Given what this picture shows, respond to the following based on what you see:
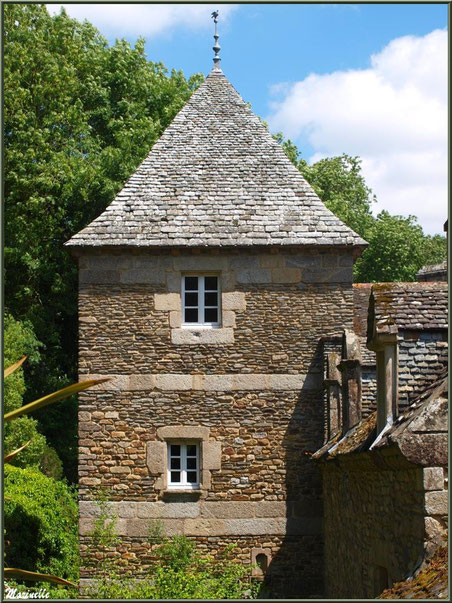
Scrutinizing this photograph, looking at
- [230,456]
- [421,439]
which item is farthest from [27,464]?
[421,439]

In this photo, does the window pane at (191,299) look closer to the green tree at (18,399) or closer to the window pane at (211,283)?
the window pane at (211,283)

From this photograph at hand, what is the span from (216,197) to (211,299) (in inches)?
79.8

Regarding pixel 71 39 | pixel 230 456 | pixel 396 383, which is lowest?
pixel 230 456

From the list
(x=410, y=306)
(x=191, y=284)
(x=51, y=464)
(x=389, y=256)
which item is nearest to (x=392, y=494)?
(x=410, y=306)

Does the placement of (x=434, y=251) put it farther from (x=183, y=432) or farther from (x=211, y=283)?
(x=183, y=432)

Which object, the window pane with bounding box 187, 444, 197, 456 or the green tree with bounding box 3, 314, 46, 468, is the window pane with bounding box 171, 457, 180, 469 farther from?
the green tree with bounding box 3, 314, 46, 468

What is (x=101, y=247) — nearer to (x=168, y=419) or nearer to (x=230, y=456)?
(x=168, y=419)

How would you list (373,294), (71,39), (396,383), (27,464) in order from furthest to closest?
1. (71,39)
2. (27,464)
3. (373,294)
4. (396,383)

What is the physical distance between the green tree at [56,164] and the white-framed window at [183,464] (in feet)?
26.7

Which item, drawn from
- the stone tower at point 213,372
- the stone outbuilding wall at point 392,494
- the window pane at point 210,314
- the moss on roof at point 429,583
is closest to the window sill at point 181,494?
the stone tower at point 213,372

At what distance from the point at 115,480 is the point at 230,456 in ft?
6.58

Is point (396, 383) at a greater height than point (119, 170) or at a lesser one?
lesser

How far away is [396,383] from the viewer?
909cm

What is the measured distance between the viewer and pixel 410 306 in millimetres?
9898
